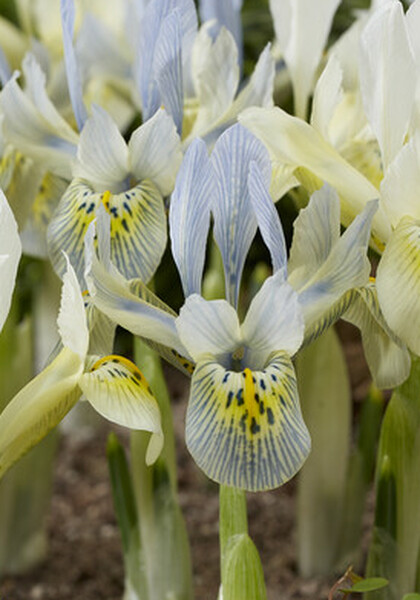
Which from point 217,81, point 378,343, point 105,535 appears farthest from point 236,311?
point 105,535

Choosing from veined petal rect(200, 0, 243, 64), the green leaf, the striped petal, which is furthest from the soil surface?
veined petal rect(200, 0, 243, 64)

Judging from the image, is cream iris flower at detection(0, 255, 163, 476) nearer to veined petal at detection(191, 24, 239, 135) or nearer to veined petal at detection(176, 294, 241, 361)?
veined petal at detection(176, 294, 241, 361)

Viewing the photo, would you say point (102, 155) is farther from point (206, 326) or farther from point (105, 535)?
point (105, 535)

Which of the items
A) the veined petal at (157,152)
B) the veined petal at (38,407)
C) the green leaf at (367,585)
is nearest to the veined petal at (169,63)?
the veined petal at (157,152)

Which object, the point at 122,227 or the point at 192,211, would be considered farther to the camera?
the point at 122,227

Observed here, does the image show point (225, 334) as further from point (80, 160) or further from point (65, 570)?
point (65, 570)
